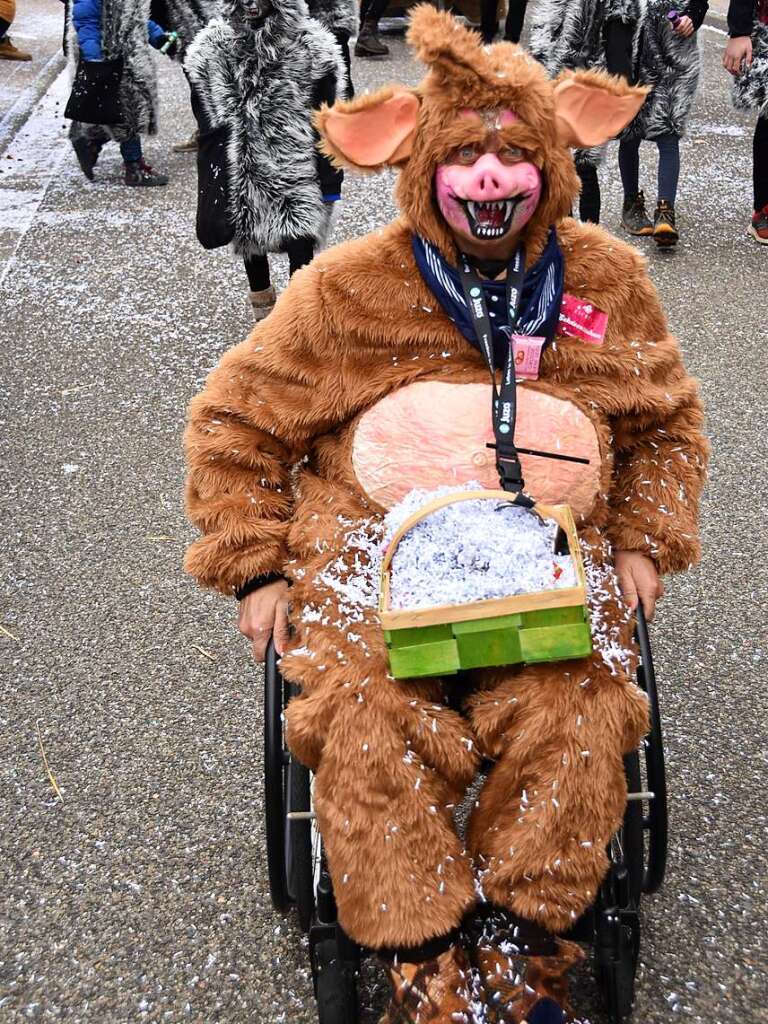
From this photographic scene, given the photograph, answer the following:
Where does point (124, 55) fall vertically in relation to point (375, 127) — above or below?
below

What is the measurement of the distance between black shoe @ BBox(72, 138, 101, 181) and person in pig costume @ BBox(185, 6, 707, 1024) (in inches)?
221

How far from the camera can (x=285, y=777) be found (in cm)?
232

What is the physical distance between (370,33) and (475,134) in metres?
9.67

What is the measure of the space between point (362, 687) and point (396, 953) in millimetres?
450

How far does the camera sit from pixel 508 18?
10234 millimetres

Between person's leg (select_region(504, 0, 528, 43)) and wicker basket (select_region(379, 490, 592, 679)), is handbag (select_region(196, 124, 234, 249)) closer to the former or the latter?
wicker basket (select_region(379, 490, 592, 679))

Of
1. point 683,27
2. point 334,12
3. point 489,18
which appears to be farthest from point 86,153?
point 489,18

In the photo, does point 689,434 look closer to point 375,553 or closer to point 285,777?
point 375,553

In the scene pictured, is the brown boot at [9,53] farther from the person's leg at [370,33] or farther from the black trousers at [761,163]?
the black trousers at [761,163]

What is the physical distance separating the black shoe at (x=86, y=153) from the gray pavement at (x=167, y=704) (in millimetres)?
1934

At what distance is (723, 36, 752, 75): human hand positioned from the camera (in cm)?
569

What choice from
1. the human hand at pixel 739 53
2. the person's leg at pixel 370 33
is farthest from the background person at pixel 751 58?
the person's leg at pixel 370 33

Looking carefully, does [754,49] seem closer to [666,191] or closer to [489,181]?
[666,191]

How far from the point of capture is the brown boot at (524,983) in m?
1.81
